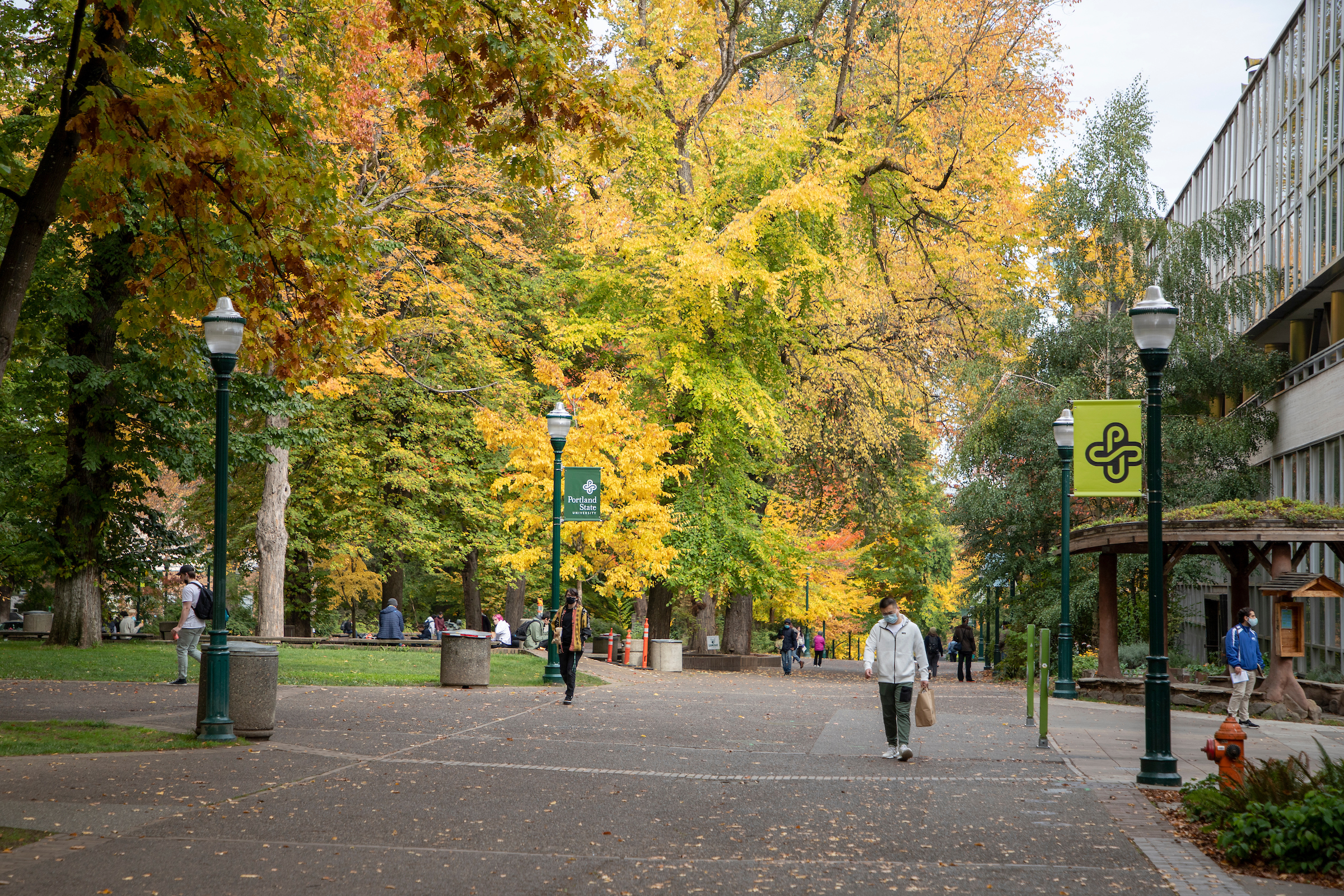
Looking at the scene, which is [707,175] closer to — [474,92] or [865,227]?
[865,227]

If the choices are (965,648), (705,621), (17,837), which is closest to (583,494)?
(965,648)

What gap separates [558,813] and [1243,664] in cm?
1209

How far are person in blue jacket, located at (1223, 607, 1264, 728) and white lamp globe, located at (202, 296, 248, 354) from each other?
45.5 ft

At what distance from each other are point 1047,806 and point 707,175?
21409mm

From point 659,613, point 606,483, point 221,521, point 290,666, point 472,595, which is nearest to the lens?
point 221,521

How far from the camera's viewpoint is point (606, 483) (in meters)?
26.5

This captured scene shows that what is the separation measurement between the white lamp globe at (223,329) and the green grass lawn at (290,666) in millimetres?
7607

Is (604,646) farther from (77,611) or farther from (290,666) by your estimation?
(77,611)

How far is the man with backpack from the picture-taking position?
16797 mm

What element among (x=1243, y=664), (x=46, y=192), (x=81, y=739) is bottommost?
(x=81, y=739)

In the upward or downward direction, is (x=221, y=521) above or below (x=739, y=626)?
above

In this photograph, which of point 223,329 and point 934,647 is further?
point 934,647

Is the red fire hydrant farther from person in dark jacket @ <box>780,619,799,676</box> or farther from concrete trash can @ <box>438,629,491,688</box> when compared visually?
person in dark jacket @ <box>780,619,799,676</box>

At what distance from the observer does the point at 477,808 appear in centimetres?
897
